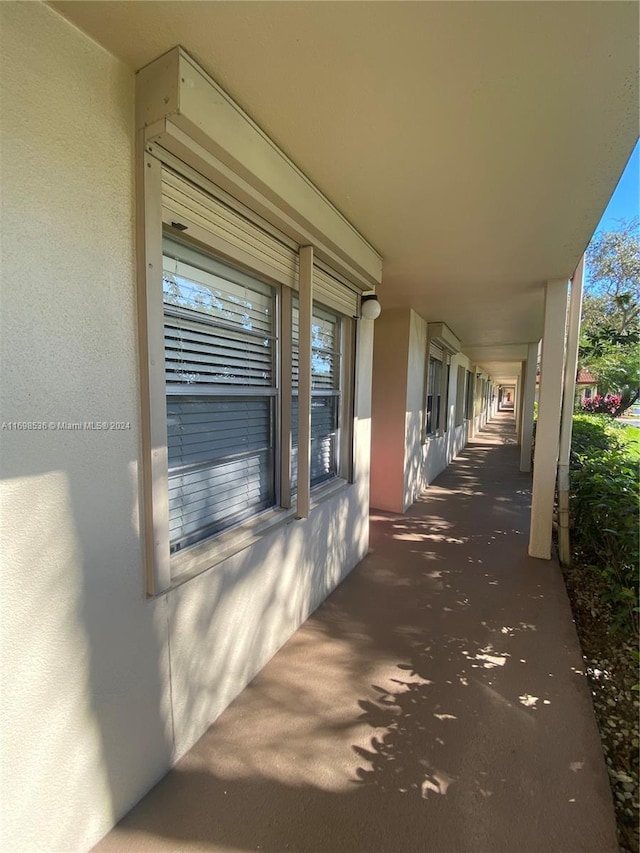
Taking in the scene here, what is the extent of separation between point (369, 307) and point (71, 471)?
258 cm

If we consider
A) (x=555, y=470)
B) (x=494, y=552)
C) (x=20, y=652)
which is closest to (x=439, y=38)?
(x=20, y=652)

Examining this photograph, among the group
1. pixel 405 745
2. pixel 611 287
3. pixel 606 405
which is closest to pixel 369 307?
pixel 405 745

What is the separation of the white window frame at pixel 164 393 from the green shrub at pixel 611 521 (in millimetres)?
1946

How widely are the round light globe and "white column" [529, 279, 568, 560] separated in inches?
69.0

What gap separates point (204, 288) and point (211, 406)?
0.56 meters

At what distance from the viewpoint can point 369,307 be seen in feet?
10.3

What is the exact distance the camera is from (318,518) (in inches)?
107

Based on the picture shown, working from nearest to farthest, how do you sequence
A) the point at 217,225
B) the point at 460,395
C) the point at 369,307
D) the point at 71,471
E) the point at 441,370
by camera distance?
the point at 71,471 → the point at 217,225 → the point at 369,307 → the point at 441,370 → the point at 460,395

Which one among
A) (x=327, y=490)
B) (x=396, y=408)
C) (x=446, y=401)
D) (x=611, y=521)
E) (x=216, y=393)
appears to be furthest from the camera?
(x=446, y=401)

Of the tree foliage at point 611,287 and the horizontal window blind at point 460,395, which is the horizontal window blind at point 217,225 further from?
the tree foliage at point 611,287

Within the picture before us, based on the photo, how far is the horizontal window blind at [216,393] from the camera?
64.6 inches

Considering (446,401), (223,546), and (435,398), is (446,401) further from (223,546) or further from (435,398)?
(223,546)

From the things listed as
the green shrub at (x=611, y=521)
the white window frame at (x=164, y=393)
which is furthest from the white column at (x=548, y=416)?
the white window frame at (x=164, y=393)

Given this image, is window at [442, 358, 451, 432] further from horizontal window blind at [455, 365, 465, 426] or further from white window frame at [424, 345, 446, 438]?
horizontal window blind at [455, 365, 465, 426]
